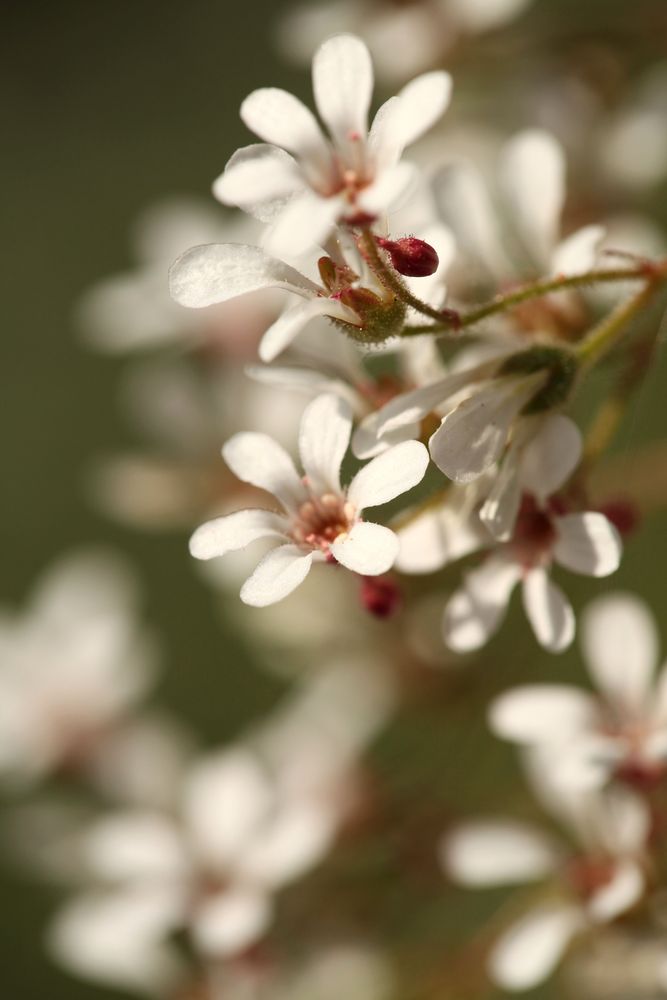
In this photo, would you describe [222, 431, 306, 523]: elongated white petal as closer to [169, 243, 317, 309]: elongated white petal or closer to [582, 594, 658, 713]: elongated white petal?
[169, 243, 317, 309]: elongated white petal

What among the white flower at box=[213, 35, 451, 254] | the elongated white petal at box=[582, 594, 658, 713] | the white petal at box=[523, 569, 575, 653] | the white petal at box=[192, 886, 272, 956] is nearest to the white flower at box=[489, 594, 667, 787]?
the elongated white petal at box=[582, 594, 658, 713]

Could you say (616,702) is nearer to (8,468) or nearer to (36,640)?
(36,640)

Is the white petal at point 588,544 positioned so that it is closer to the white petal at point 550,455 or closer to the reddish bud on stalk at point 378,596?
the white petal at point 550,455

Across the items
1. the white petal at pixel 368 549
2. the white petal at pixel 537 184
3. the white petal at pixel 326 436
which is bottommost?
the white petal at pixel 368 549

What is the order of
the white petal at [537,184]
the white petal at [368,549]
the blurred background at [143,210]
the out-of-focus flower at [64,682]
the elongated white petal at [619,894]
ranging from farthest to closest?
the out-of-focus flower at [64,682]
the blurred background at [143,210]
the white petal at [537,184]
the elongated white petal at [619,894]
the white petal at [368,549]

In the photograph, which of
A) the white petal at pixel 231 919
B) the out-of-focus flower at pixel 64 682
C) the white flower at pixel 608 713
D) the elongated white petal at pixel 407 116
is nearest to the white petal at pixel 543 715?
the white flower at pixel 608 713

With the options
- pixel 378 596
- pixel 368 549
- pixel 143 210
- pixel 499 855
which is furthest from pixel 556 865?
pixel 143 210
